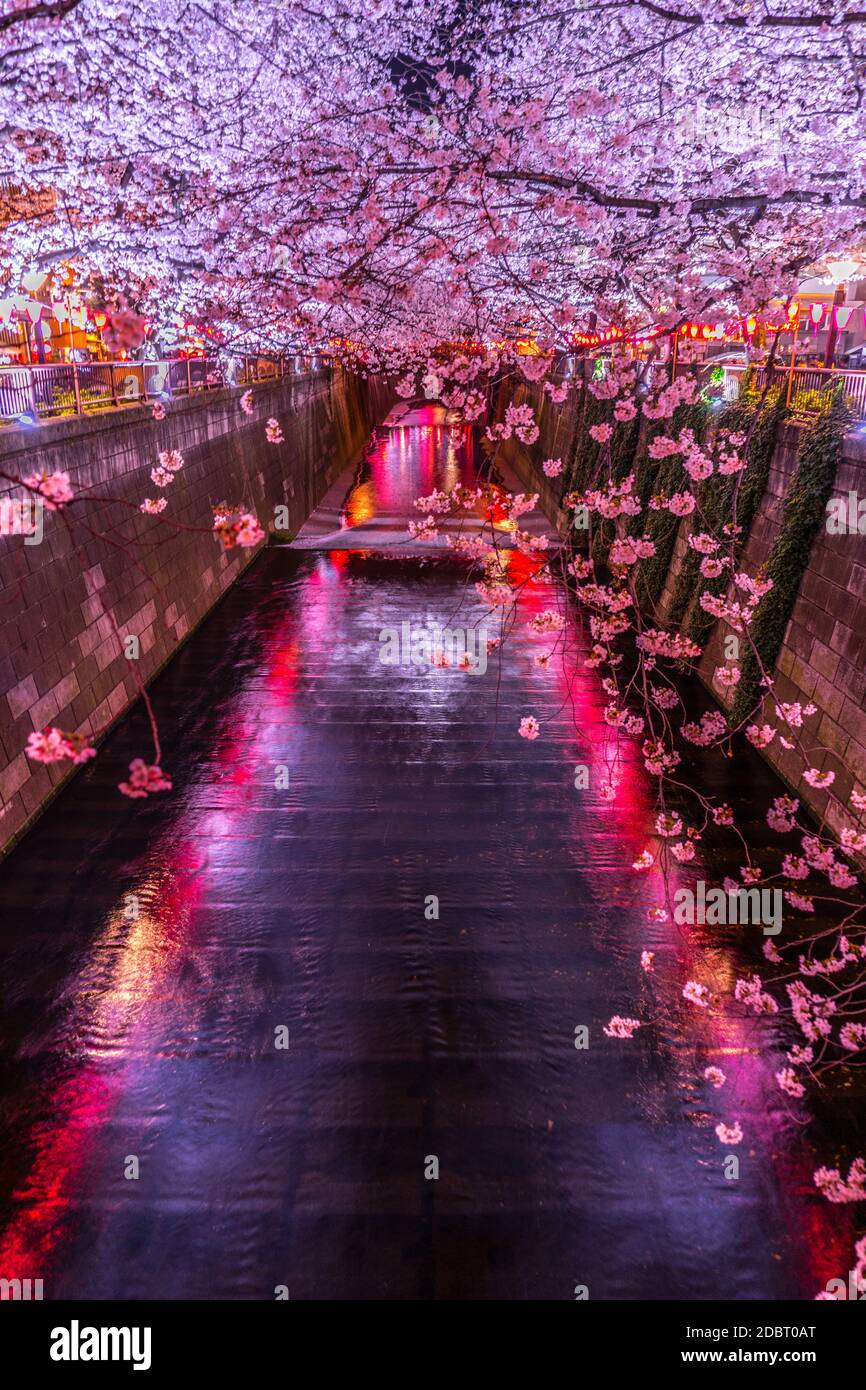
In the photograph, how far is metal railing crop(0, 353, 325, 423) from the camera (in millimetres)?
10500

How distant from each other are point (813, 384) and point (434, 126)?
7.12 meters

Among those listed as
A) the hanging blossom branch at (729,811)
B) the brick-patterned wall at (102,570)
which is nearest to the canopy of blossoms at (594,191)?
the hanging blossom branch at (729,811)

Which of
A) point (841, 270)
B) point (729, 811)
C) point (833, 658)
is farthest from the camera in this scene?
point (841, 270)

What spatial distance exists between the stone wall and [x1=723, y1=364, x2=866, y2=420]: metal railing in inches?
16.1

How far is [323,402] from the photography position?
131ft

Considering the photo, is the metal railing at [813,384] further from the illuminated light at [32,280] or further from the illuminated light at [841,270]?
the illuminated light at [32,280]

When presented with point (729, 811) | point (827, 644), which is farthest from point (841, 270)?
point (729, 811)

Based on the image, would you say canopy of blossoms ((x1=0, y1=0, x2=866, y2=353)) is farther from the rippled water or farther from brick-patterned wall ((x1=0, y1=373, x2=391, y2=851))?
the rippled water

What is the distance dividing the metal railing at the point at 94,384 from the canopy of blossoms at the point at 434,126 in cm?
264

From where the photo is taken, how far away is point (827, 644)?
10.5m

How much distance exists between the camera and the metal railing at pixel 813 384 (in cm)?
1042

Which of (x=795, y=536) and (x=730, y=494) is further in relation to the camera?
(x=730, y=494)

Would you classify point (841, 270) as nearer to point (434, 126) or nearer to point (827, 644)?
point (827, 644)
